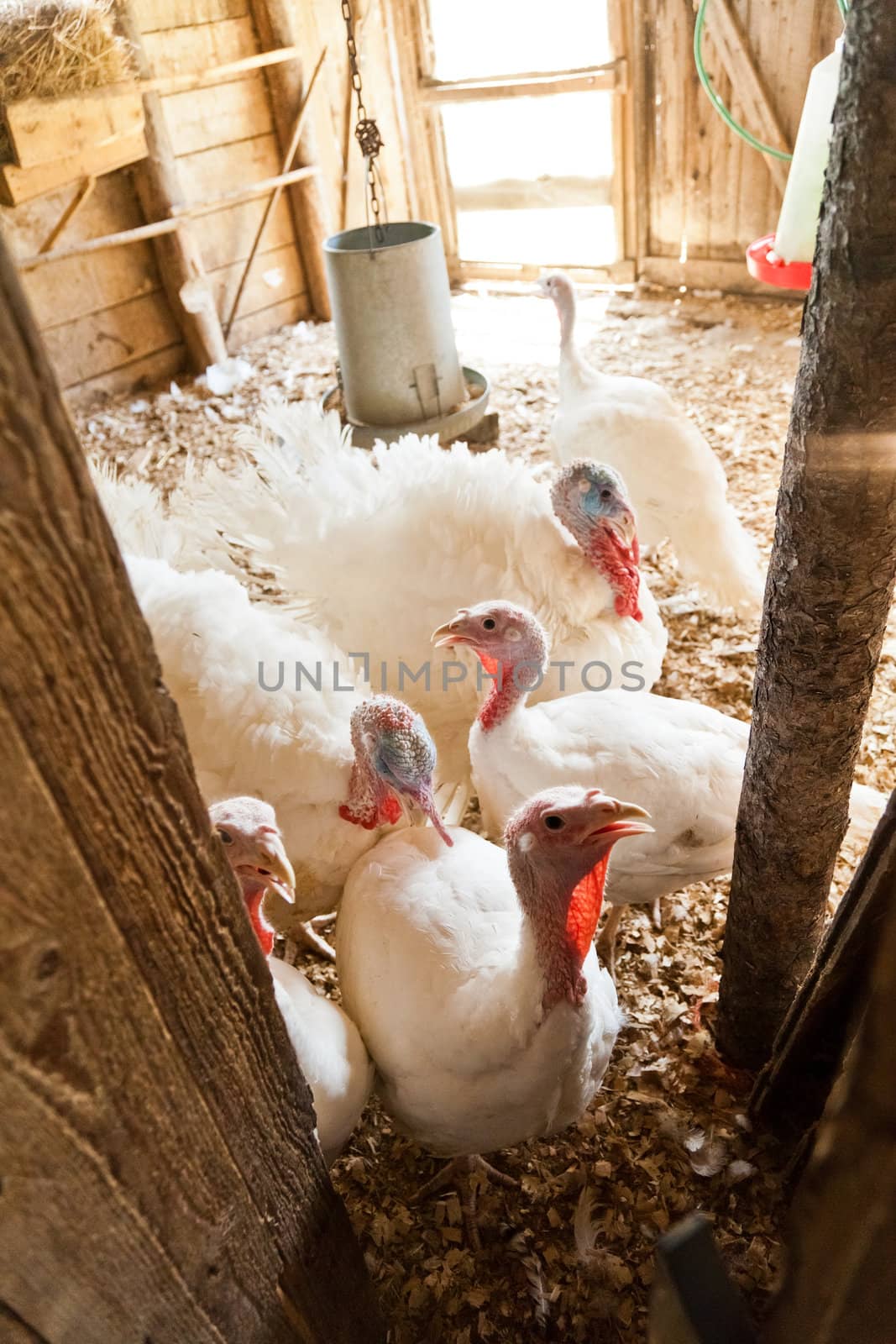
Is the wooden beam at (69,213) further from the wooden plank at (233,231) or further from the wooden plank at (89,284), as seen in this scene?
the wooden plank at (233,231)

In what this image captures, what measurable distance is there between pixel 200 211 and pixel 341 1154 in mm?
5946

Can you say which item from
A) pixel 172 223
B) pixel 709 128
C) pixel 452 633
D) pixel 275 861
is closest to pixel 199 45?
pixel 172 223

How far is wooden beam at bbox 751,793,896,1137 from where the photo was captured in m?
1.29

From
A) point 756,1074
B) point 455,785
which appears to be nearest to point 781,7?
point 455,785

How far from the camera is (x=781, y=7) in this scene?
211 inches

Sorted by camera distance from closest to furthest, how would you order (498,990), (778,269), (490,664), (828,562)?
(828,562)
(498,990)
(490,664)
(778,269)

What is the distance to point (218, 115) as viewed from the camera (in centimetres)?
584

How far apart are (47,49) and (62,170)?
1.67ft

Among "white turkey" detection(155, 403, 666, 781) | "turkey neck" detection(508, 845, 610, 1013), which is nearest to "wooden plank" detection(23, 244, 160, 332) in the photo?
"white turkey" detection(155, 403, 666, 781)

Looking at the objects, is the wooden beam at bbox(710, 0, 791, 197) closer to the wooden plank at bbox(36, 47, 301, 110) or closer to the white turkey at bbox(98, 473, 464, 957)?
the wooden plank at bbox(36, 47, 301, 110)

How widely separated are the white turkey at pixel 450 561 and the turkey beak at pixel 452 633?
1.50ft

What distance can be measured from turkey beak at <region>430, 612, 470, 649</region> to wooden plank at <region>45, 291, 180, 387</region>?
179 inches

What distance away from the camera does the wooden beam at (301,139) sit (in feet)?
18.9

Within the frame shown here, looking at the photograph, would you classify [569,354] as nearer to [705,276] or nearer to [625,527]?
[625,527]
